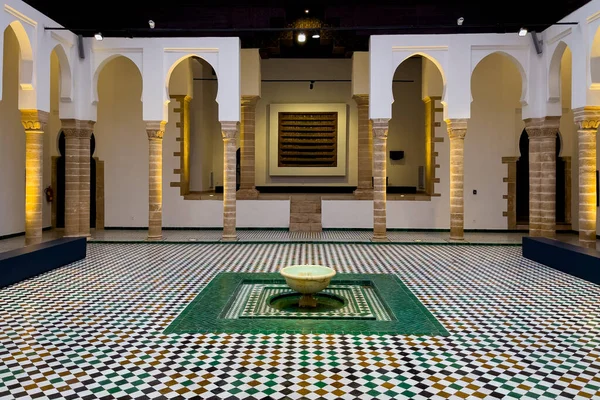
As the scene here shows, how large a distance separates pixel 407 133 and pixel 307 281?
36.3 ft

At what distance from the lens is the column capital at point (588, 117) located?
8.81m

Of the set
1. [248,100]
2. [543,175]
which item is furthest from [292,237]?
[543,175]

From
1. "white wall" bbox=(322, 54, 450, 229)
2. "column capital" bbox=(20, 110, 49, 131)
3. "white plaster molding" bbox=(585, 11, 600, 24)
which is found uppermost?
"white plaster molding" bbox=(585, 11, 600, 24)

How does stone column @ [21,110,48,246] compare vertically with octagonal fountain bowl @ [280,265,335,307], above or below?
above

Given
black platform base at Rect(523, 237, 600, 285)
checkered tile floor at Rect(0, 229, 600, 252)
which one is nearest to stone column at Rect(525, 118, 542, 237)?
checkered tile floor at Rect(0, 229, 600, 252)

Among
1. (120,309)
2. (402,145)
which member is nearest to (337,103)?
(402,145)

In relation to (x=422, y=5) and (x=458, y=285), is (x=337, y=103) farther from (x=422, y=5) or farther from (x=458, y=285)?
(x=458, y=285)

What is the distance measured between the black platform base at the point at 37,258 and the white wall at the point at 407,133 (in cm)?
1014

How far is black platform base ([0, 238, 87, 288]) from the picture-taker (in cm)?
642

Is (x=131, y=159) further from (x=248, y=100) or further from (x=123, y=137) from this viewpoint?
(x=248, y=100)

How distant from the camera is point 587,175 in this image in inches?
356

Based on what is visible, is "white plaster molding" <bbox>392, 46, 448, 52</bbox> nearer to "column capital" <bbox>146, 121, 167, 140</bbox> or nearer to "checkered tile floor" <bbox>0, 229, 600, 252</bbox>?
"checkered tile floor" <bbox>0, 229, 600, 252</bbox>

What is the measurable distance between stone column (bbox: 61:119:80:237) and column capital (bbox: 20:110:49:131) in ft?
4.63

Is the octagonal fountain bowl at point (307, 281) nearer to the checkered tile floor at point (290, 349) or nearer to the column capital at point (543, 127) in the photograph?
the checkered tile floor at point (290, 349)
